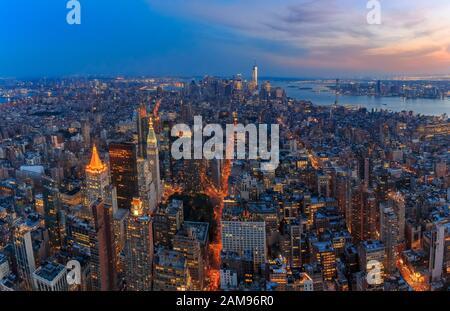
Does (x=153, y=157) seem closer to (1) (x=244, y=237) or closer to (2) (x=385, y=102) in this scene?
(1) (x=244, y=237)

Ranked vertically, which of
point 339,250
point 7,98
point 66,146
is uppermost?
point 7,98

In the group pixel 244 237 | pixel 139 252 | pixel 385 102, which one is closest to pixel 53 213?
pixel 139 252

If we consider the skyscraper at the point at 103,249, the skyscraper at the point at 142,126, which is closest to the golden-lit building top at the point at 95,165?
the skyscraper at the point at 142,126

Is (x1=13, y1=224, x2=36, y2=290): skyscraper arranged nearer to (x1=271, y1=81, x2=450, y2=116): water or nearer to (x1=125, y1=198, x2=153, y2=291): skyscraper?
(x1=125, y1=198, x2=153, y2=291): skyscraper

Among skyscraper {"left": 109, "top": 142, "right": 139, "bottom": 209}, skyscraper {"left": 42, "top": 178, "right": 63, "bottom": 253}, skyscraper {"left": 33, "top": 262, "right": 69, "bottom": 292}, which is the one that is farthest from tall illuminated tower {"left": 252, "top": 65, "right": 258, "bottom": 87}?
skyscraper {"left": 33, "top": 262, "right": 69, "bottom": 292}

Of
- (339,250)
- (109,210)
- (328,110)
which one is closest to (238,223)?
(339,250)

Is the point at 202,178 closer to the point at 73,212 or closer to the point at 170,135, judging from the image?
the point at 170,135
